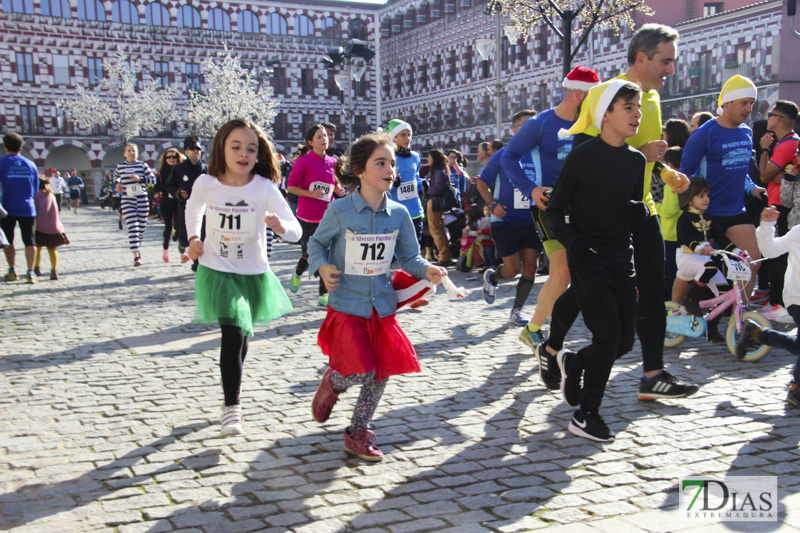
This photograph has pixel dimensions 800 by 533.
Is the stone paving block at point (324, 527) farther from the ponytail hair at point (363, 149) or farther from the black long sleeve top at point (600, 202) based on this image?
the black long sleeve top at point (600, 202)

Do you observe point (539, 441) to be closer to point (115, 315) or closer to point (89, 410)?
point (89, 410)

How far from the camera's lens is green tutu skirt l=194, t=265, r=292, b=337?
5035 millimetres

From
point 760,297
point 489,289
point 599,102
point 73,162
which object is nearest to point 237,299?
point 599,102

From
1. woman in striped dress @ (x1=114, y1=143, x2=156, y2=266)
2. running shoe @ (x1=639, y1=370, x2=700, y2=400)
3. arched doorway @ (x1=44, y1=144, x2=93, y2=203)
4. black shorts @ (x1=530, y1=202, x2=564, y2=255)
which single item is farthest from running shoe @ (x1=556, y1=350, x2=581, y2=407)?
arched doorway @ (x1=44, y1=144, x2=93, y2=203)

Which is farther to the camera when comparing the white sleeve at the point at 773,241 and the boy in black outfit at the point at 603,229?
the white sleeve at the point at 773,241

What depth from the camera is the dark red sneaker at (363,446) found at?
14.5ft

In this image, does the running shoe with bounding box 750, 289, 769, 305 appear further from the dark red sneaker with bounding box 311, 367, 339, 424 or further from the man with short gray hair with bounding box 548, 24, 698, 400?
the dark red sneaker with bounding box 311, 367, 339, 424

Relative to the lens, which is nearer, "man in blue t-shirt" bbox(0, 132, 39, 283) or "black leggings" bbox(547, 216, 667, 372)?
"black leggings" bbox(547, 216, 667, 372)

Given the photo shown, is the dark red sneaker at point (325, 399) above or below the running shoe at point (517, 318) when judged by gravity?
above

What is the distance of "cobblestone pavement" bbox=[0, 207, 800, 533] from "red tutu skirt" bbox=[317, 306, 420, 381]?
1.63 feet

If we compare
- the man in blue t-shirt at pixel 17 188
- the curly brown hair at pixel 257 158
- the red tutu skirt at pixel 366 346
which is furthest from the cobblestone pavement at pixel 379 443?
the man in blue t-shirt at pixel 17 188

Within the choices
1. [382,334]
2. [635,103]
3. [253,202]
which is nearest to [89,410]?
[253,202]

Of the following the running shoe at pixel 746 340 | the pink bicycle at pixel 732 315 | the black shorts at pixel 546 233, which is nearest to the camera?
the black shorts at pixel 546 233

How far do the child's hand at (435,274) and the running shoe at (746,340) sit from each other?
289 centimetres
